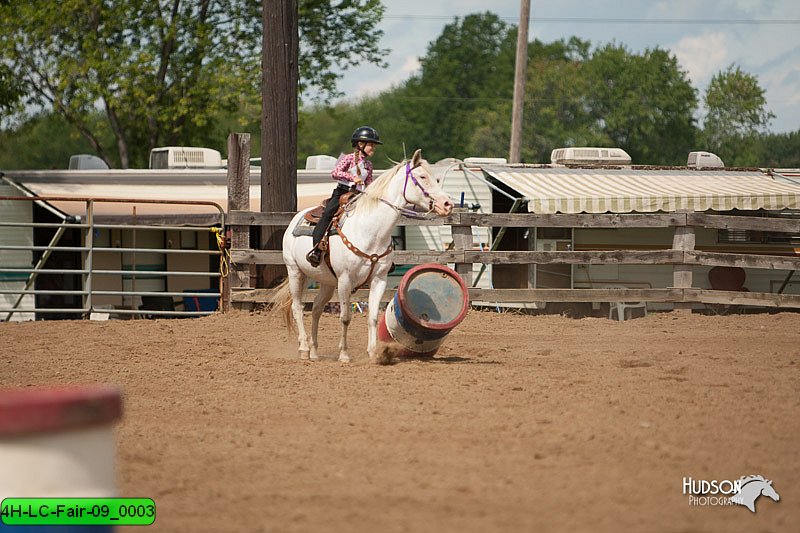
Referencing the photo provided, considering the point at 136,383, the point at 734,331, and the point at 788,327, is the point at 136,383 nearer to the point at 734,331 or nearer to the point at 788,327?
the point at 734,331

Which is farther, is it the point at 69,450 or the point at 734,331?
the point at 734,331

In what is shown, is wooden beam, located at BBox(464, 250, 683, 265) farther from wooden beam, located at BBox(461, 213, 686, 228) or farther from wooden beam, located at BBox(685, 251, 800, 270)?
wooden beam, located at BBox(461, 213, 686, 228)

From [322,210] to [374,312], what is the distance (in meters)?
1.39

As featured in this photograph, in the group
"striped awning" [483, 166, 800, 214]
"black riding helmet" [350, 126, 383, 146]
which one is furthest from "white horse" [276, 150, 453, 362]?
"striped awning" [483, 166, 800, 214]

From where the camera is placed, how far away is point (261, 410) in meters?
6.55

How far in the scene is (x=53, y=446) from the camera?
3.01 metres

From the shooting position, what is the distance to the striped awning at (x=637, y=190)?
15453 mm

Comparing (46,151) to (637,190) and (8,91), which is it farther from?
(637,190)

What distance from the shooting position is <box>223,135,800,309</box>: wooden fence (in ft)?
43.4

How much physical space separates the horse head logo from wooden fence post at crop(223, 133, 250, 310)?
997cm

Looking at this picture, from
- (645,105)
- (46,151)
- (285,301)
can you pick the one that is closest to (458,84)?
(645,105)

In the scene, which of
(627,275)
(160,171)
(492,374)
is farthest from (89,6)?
(492,374)

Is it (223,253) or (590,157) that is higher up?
(590,157)

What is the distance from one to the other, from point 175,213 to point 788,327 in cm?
1062
